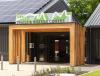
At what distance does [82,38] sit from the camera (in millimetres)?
39938

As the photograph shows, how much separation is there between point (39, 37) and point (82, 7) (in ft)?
36.2

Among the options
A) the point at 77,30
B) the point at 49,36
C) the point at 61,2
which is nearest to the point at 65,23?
the point at 77,30

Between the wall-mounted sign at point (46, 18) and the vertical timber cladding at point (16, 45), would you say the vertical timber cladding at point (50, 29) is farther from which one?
the wall-mounted sign at point (46, 18)

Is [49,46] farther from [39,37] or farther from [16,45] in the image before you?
[16,45]

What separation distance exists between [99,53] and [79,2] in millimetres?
15656

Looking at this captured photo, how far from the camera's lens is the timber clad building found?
38338 mm

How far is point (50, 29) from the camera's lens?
39.8 m

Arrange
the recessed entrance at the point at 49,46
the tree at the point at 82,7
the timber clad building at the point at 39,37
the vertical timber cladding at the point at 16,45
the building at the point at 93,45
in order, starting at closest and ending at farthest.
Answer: the timber clad building at the point at 39,37 → the vertical timber cladding at the point at 16,45 → the building at the point at 93,45 → the recessed entrance at the point at 49,46 → the tree at the point at 82,7

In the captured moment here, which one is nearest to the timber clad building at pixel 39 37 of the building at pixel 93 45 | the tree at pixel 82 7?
the building at pixel 93 45

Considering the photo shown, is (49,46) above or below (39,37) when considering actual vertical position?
below

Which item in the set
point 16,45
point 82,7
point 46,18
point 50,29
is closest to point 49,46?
point 16,45

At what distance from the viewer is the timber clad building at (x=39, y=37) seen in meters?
38.3

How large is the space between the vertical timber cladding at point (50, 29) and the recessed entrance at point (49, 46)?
156 inches

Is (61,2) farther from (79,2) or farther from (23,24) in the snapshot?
(23,24)
